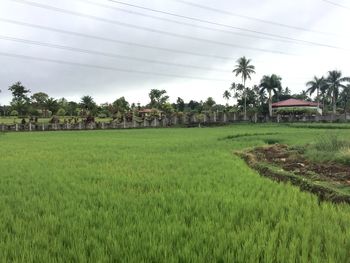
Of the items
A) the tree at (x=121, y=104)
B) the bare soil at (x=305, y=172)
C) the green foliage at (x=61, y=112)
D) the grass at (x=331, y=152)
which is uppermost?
the tree at (x=121, y=104)

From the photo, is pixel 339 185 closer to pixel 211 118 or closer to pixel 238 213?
pixel 238 213

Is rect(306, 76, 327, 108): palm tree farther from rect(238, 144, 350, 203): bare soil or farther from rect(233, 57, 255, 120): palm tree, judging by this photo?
rect(238, 144, 350, 203): bare soil

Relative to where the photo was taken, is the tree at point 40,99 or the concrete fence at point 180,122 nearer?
the concrete fence at point 180,122

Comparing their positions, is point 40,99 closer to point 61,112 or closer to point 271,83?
point 61,112

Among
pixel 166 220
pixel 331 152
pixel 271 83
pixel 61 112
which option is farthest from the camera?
pixel 61 112

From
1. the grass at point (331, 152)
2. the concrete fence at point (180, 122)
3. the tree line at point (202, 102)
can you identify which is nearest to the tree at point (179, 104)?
the tree line at point (202, 102)

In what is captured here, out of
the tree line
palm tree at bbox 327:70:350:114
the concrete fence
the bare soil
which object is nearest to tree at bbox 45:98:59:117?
the tree line

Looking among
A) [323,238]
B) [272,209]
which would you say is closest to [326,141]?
[272,209]

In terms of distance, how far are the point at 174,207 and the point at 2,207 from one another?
8.16 ft

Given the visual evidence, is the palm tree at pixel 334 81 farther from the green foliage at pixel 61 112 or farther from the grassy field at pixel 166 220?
the grassy field at pixel 166 220

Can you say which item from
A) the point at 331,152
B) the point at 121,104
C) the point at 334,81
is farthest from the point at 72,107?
the point at 331,152

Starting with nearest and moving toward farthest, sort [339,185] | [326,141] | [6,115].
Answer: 1. [339,185]
2. [326,141]
3. [6,115]

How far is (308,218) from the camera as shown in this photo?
5.18 metres

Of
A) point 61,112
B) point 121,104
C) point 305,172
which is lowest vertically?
point 305,172
